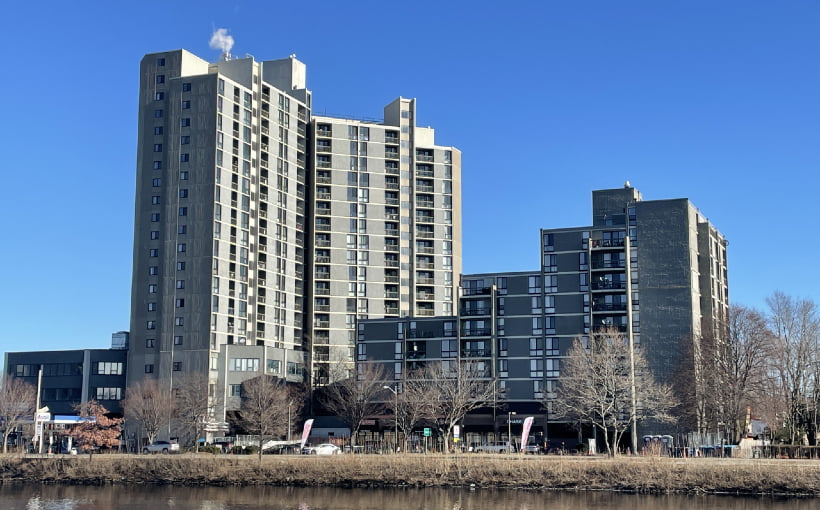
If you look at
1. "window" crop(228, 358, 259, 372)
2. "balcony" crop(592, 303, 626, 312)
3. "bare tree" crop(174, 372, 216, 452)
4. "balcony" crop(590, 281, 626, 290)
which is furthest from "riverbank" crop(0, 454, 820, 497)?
"balcony" crop(590, 281, 626, 290)

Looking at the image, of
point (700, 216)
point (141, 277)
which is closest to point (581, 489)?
point (700, 216)

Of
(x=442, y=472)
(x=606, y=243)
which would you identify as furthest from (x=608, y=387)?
(x=442, y=472)

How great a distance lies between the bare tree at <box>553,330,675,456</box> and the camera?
103812 millimetres

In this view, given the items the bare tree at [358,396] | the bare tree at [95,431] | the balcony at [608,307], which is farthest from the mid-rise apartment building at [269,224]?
the balcony at [608,307]

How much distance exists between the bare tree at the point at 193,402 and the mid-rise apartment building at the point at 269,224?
3.44 meters

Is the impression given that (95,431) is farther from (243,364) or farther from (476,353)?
(476,353)

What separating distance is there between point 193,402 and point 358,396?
22903 millimetres

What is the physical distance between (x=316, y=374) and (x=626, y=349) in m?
66.6

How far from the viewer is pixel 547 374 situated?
434 ft

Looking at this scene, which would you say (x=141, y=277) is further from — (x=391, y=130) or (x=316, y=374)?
(x=391, y=130)

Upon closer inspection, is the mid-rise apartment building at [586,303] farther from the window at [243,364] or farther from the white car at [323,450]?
the white car at [323,450]

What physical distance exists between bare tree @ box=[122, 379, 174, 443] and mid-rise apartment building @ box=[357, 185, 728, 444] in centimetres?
3459

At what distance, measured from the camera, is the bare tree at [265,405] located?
12244cm

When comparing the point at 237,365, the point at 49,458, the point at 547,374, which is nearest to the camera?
the point at 49,458
